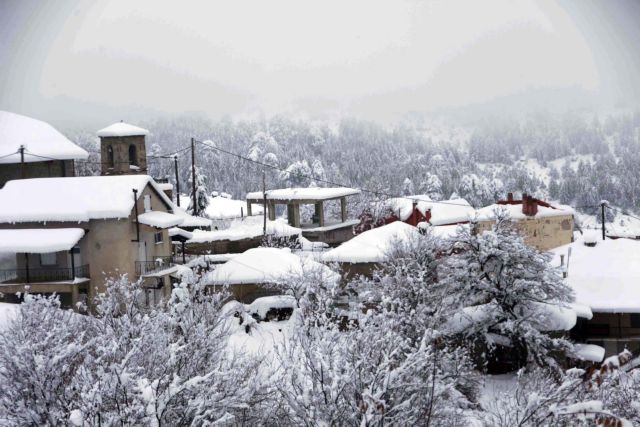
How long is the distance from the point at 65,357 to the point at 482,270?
21668 millimetres

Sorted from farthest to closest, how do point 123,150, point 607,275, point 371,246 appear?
1. point 123,150
2. point 371,246
3. point 607,275

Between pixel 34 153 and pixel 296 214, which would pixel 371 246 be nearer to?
pixel 34 153

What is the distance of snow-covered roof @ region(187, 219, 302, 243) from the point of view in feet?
190

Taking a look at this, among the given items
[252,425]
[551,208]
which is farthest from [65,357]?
[551,208]

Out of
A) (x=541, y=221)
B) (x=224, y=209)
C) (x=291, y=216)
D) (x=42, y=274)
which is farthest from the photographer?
(x=224, y=209)

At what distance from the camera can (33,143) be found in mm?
53500

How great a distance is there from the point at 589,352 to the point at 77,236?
23540 millimetres

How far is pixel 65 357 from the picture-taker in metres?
16.2

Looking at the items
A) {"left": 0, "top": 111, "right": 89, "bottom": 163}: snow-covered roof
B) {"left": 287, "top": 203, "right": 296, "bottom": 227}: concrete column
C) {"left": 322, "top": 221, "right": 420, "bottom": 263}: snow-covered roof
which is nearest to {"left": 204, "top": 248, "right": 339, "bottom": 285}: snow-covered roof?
{"left": 322, "top": 221, "right": 420, "bottom": 263}: snow-covered roof

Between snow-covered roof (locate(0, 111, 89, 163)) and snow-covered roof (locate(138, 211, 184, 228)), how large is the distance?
12.2 meters

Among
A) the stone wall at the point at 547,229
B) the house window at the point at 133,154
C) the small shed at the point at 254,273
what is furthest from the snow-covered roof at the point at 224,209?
the small shed at the point at 254,273

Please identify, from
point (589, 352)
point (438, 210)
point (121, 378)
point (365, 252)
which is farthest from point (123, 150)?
point (121, 378)

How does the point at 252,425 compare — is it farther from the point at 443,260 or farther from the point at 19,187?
the point at 19,187

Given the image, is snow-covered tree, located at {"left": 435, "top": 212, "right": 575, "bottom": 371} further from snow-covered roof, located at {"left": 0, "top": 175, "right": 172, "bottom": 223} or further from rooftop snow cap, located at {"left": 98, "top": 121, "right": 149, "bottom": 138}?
rooftop snow cap, located at {"left": 98, "top": 121, "right": 149, "bottom": 138}
